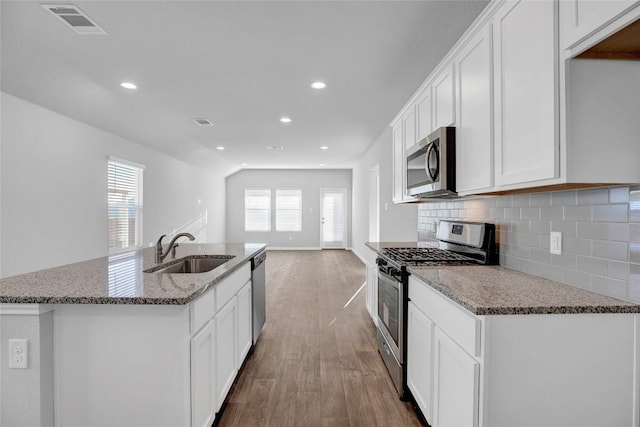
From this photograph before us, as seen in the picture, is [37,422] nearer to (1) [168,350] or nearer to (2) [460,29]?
(1) [168,350]

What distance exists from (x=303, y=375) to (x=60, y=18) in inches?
120

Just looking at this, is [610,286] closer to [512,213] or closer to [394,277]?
[512,213]

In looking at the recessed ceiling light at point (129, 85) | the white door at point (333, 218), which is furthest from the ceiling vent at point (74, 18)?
the white door at point (333, 218)

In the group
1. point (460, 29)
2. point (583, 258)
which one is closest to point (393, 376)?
point (583, 258)

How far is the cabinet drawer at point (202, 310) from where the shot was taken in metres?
1.53

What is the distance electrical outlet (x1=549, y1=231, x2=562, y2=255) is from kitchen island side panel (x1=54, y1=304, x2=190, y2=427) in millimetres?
1791

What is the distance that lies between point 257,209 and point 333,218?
8.01 feet

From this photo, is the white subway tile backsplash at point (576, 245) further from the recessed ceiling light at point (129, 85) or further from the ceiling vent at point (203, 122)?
the ceiling vent at point (203, 122)

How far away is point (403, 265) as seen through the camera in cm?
207

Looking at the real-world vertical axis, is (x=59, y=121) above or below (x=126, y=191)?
above

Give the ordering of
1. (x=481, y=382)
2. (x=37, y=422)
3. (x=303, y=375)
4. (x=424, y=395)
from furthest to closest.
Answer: (x=303, y=375)
(x=424, y=395)
(x=37, y=422)
(x=481, y=382)

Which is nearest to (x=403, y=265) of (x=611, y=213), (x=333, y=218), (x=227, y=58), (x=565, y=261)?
(x=565, y=261)

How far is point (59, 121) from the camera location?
12.3 ft

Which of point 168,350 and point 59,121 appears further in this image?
point 59,121
